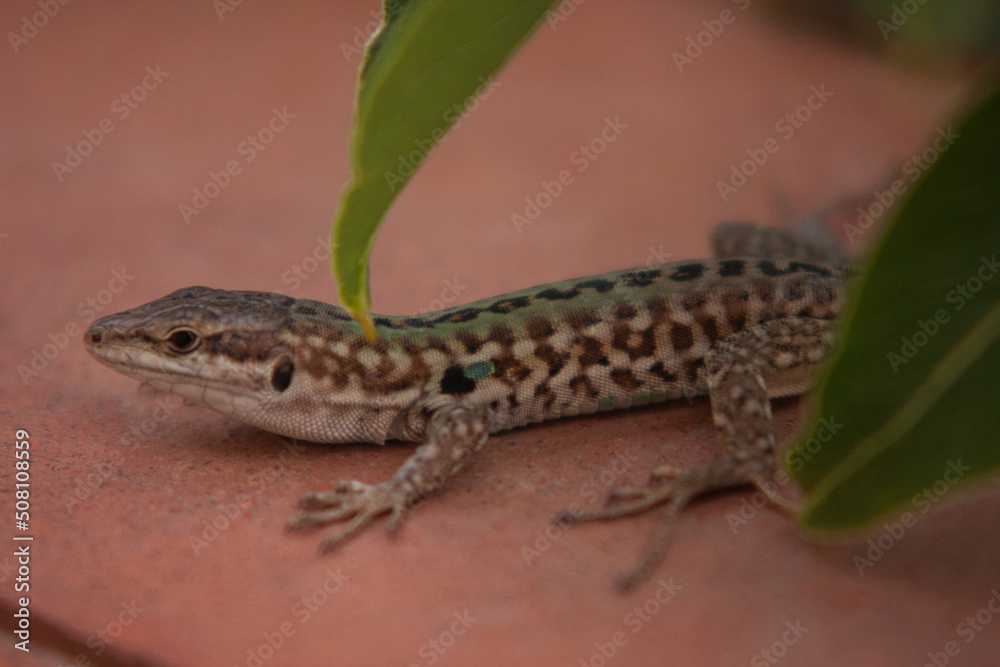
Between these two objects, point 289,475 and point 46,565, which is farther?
point 289,475

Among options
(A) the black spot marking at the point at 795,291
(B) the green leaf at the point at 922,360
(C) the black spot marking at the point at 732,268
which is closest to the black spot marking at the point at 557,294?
(C) the black spot marking at the point at 732,268

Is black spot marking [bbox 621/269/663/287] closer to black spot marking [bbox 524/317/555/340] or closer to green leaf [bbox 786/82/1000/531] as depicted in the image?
black spot marking [bbox 524/317/555/340]

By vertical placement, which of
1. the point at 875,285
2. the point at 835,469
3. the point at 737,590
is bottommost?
the point at 737,590

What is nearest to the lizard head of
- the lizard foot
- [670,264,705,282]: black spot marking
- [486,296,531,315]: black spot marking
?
[486,296,531,315]: black spot marking

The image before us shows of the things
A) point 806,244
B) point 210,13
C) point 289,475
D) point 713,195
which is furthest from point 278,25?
point 289,475

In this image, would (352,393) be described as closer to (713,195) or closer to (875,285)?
(875,285)

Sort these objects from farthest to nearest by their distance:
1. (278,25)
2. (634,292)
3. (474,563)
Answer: (278,25)
(634,292)
(474,563)

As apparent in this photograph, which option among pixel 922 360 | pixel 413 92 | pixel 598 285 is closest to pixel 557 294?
pixel 598 285

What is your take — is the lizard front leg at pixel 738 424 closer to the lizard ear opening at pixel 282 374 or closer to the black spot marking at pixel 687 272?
the black spot marking at pixel 687 272
